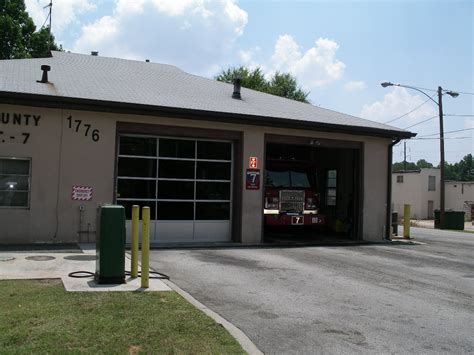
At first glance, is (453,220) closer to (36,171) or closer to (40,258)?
(36,171)

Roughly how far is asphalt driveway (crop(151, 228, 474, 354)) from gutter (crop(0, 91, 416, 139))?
381cm

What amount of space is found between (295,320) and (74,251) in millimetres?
7077

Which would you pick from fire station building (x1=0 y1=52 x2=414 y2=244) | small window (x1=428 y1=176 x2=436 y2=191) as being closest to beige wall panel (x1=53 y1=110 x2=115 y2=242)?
fire station building (x1=0 y1=52 x2=414 y2=244)

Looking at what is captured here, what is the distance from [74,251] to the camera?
484 inches

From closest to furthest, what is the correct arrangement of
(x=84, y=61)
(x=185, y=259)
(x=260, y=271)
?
(x=260, y=271)
(x=185, y=259)
(x=84, y=61)

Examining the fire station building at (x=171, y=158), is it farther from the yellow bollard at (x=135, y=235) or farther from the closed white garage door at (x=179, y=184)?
the yellow bollard at (x=135, y=235)

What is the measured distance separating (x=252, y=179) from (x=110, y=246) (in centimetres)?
793

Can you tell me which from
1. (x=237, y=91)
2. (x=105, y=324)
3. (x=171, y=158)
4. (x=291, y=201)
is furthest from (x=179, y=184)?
(x=105, y=324)

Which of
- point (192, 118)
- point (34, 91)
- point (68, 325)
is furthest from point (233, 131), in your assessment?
point (68, 325)

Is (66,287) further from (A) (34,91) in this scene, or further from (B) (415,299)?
(A) (34,91)

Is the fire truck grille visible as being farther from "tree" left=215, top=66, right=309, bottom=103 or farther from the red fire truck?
"tree" left=215, top=66, right=309, bottom=103

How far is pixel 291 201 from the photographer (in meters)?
17.5

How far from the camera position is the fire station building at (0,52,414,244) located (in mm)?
13453

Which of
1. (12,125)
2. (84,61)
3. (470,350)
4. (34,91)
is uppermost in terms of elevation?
(84,61)
